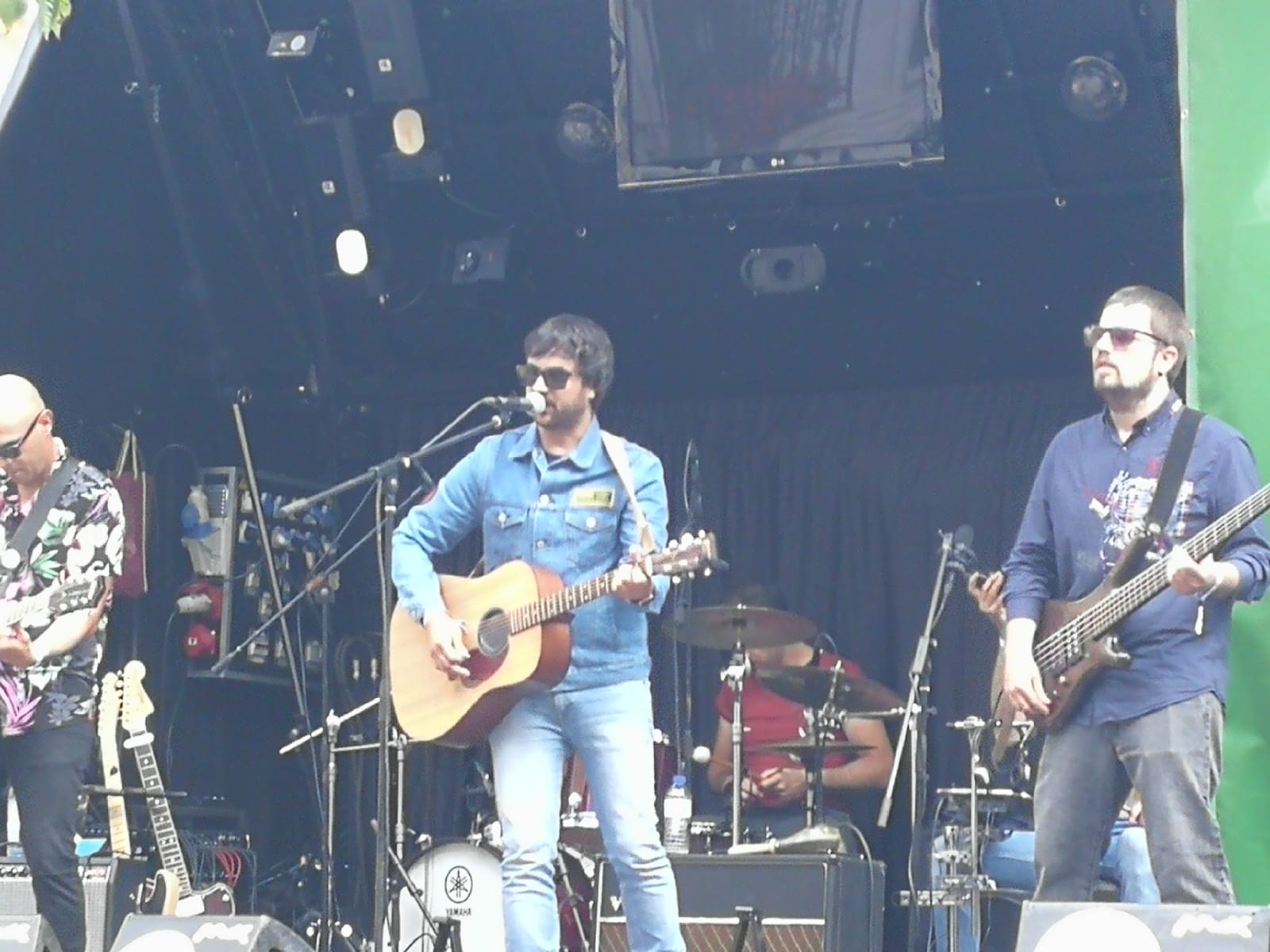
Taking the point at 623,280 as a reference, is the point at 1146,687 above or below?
below

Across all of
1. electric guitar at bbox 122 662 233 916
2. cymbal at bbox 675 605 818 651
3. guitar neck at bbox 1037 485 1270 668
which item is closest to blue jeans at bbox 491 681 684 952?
guitar neck at bbox 1037 485 1270 668

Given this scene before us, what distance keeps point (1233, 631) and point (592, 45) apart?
13.7 ft

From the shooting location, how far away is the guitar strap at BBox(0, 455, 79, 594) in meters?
5.96

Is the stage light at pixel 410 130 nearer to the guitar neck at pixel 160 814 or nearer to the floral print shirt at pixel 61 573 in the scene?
the guitar neck at pixel 160 814

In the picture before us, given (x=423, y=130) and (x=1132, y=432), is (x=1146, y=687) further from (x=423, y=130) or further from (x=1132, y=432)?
(x=423, y=130)

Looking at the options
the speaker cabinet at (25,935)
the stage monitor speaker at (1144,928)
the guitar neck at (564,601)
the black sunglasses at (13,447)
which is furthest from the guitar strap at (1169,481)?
the black sunglasses at (13,447)

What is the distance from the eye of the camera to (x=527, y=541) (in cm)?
557

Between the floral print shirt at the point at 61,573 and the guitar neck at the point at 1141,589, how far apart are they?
2.76m

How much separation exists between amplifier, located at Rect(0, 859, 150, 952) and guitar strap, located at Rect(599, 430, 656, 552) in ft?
9.83

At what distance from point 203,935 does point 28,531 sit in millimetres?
1898

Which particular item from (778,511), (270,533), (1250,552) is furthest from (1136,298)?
(270,533)

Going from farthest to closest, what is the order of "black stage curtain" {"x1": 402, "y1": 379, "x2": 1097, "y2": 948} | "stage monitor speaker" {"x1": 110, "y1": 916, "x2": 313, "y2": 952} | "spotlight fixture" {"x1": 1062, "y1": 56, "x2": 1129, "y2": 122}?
1. "black stage curtain" {"x1": 402, "y1": 379, "x2": 1097, "y2": 948}
2. "spotlight fixture" {"x1": 1062, "y1": 56, "x2": 1129, "y2": 122}
3. "stage monitor speaker" {"x1": 110, "y1": 916, "x2": 313, "y2": 952}

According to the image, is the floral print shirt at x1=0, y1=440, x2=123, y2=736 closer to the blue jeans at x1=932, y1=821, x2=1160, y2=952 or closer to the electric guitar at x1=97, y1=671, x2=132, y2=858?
the electric guitar at x1=97, y1=671, x2=132, y2=858

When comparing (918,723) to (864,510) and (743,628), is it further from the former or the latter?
(864,510)
